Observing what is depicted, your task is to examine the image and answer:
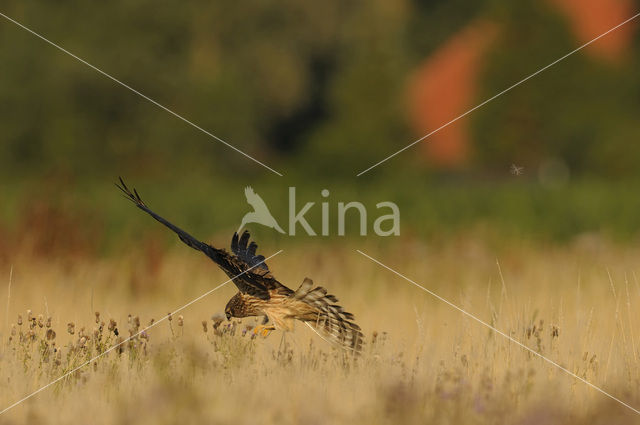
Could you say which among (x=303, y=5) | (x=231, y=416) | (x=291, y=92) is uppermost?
(x=303, y=5)

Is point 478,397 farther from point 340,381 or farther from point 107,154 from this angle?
point 107,154

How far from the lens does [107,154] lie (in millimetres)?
27484

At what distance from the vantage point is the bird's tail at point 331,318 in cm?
616

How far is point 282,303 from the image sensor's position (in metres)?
6.32

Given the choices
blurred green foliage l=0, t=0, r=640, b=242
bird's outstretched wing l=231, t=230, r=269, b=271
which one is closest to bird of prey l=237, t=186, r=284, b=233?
blurred green foliage l=0, t=0, r=640, b=242

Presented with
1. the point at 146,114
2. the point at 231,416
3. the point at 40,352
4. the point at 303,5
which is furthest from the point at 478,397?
the point at 303,5

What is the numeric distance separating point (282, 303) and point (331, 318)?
0.31 meters

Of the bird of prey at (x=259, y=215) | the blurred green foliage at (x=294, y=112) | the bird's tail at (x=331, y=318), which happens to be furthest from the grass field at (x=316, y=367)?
the blurred green foliage at (x=294, y=112)

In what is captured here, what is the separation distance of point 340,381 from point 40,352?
1798 millimetres

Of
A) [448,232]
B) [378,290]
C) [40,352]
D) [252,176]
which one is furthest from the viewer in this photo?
[252,176]

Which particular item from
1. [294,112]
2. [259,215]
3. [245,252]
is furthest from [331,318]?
[294,112]

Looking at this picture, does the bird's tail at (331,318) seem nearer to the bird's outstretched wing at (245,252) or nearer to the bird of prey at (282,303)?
the bird of prey at (282,303)

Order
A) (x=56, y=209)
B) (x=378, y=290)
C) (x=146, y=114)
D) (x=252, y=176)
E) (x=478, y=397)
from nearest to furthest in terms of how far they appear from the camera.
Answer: (x=478, y=397) < (x=378, y=290) < (x=56, y=209) < (x=146, y=114) < (x=252, y=176)

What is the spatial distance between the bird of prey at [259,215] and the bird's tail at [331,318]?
8237 mm
